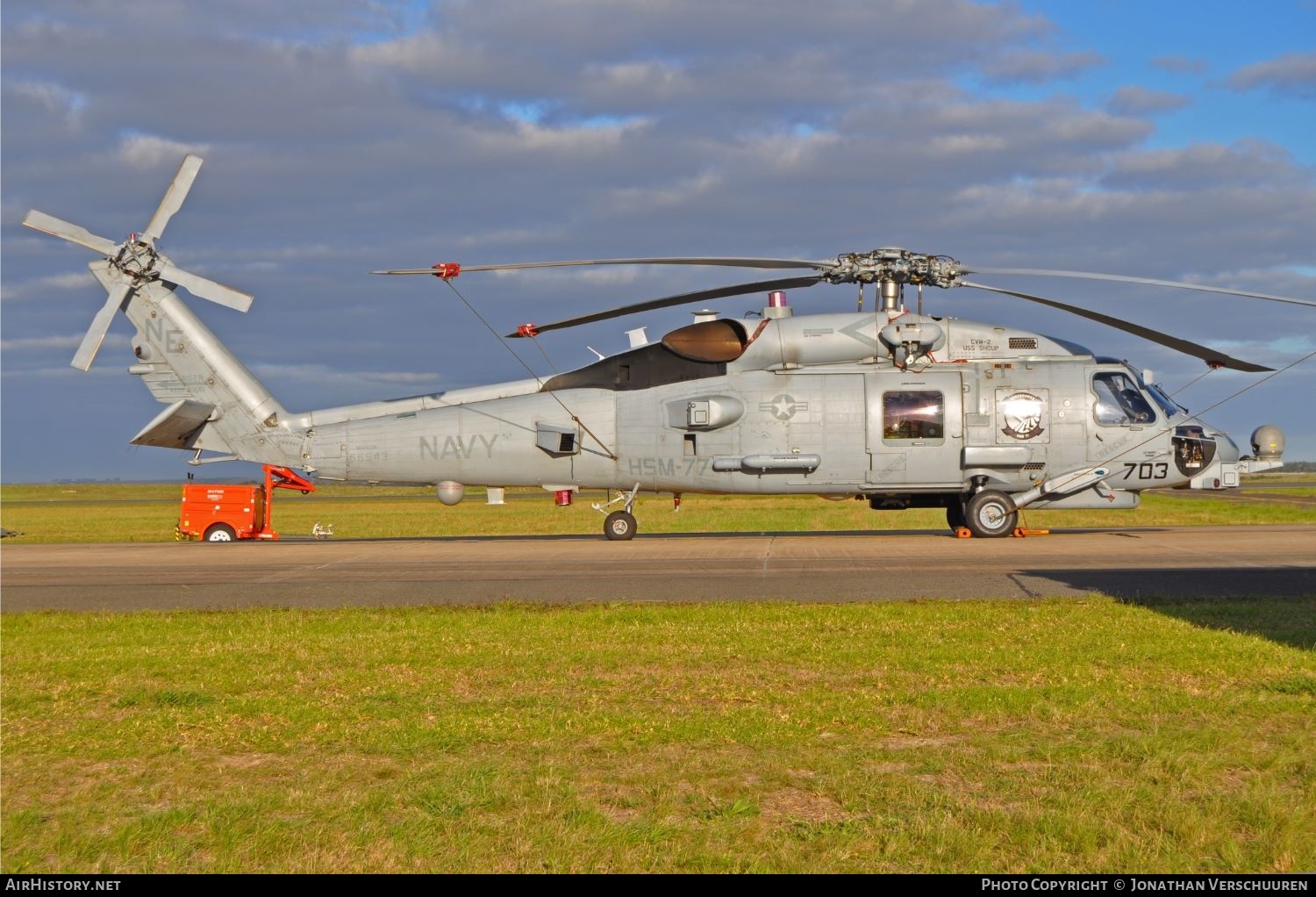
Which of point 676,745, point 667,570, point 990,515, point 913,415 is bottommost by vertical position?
point 676,745

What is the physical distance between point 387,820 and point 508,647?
539cm

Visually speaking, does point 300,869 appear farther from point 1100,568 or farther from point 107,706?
point 1100,568

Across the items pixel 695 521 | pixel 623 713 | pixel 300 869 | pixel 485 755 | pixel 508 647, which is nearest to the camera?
pixel 300 869

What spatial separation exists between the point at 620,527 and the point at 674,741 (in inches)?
693

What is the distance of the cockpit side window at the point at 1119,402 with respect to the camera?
2416 cm

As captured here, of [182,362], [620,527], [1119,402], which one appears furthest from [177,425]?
[1119,402]

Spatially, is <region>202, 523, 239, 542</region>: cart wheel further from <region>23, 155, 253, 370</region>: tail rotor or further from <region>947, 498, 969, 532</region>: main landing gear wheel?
<region>947, 498, 969, 532</region>: main landing gear wheel

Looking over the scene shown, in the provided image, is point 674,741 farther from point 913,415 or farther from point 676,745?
point 913,415

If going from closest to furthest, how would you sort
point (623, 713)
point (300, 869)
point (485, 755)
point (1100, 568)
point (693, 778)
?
point (300, 869) < point (693, 778) < point (485, 755) < point (623, 713) < point (1100, 568)

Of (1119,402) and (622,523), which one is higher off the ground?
(1119,402)

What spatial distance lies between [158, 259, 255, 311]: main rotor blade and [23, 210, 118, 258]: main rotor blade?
3.87 feet

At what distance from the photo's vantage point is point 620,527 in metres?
25.5

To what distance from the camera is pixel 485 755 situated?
7621 millimetres
